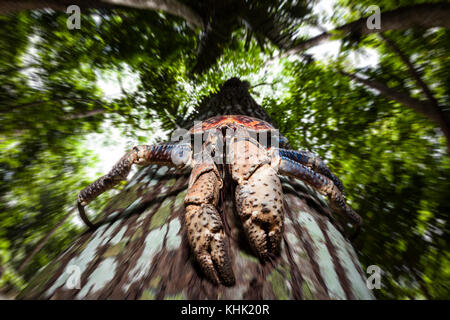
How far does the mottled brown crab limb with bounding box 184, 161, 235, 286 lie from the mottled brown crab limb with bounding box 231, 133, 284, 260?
15 cm

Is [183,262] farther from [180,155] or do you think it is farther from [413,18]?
[413,18]

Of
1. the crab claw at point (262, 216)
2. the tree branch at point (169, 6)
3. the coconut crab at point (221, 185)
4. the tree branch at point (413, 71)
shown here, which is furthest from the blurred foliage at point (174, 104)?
the crab claw at point (262, 216)

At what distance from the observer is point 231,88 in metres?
3.54

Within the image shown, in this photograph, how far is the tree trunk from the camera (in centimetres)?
78

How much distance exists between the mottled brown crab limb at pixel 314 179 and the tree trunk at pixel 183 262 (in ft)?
0.49

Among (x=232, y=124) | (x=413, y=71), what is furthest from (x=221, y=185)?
(x=413, y=71)

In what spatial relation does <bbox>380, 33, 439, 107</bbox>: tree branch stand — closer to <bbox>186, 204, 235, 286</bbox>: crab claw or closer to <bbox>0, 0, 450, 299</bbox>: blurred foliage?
<bbox>0, 0, 450, 299</bbox>: blurred foliage

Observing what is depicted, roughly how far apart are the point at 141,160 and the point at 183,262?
83 cm

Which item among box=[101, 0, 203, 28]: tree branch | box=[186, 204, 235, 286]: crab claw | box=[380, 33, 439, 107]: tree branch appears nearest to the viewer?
box=[186, 204, 235, 286]: crab claw

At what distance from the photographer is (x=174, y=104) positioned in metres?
4.70

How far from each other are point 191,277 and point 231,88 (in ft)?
11.5

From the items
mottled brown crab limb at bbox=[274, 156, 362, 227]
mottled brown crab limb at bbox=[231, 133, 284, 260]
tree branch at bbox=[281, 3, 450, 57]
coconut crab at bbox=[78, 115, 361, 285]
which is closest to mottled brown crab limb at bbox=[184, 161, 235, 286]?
coconut crab at bbox=[78, 115, 361, 285]

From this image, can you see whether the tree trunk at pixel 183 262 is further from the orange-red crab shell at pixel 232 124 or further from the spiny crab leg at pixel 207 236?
the orange-red crab shell at pixel 232 124

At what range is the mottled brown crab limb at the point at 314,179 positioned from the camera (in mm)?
1157
